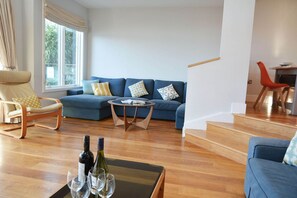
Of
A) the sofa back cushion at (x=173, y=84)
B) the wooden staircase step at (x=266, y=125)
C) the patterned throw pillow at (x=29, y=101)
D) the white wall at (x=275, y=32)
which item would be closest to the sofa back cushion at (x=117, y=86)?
the sofa back cushion at (x=173, y=84)

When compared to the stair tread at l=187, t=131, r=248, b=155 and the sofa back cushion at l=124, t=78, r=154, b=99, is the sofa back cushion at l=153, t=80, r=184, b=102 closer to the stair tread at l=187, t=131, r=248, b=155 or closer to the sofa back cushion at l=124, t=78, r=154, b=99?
the sofa back cushion at l=124, t=78, r=154, b=99

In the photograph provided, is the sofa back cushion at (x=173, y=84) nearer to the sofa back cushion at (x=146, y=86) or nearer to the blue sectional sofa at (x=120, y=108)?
the blue sectional sofa at (x=120, y=108)

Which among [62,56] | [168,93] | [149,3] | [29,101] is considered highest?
[149,3]

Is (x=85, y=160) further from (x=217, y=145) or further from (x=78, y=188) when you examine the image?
(x=217, y=145)

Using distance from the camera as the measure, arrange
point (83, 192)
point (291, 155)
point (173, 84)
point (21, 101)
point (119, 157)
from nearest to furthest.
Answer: point (83, 192) < point (291, 155) < point (119, 157) < point (21, 101) < point (173, 84)

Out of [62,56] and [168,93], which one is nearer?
[168,93]

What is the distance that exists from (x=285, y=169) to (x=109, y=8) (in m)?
5.35

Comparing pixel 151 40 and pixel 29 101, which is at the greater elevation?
pixel 151 40

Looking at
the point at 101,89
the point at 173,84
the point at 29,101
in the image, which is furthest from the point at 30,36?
the point at 173,84

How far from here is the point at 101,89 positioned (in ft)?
16.6

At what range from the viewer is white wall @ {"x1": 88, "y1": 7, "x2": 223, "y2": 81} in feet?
17.0

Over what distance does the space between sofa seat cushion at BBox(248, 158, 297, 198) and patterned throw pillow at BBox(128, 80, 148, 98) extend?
3.57m

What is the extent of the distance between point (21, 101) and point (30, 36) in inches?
55.0

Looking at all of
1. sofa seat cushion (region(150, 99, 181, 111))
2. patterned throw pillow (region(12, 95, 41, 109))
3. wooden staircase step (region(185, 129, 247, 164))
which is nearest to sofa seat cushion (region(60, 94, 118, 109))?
patterned throw pillow (region(12, 95, 41, 109))
